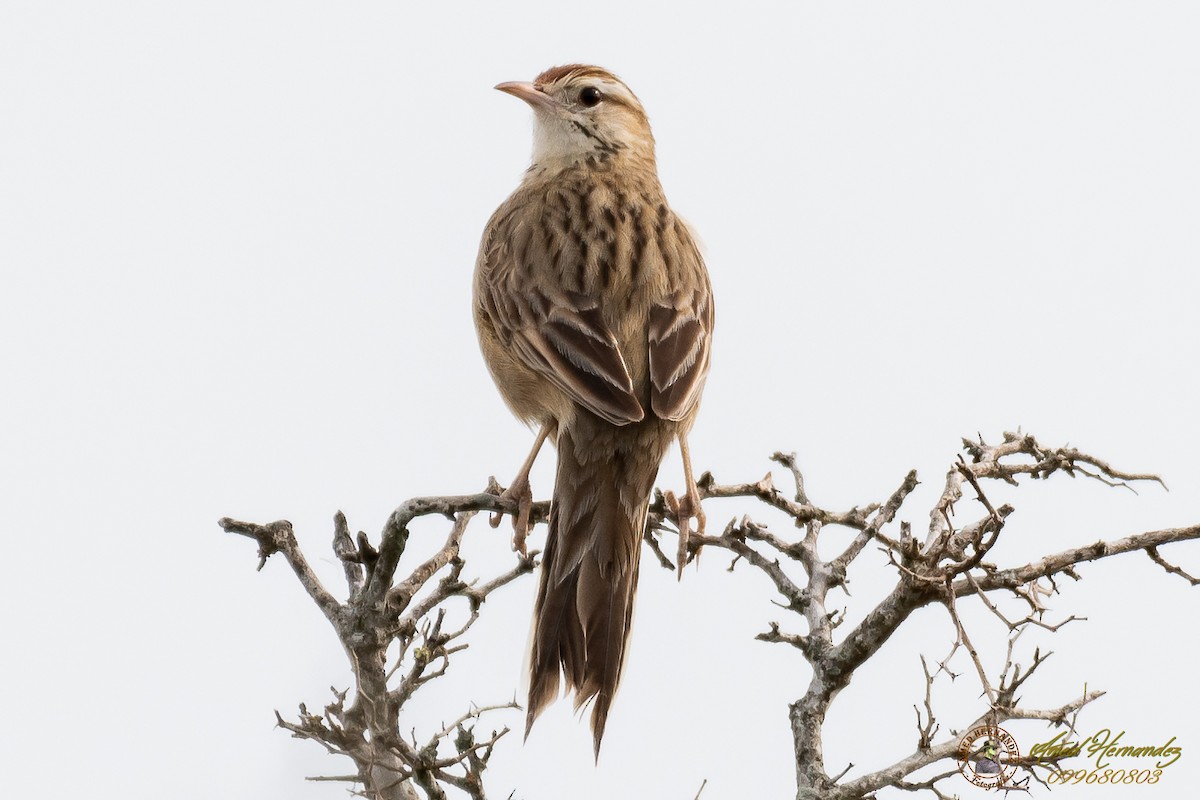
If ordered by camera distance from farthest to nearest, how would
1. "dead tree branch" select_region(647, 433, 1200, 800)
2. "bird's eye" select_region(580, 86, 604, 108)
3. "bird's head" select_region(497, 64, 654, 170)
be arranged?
"bird's eye" select_region(580, 86, 604, 108)
"bird's head" select_region(497, 64, 654, 170)
"dead tree branch" select_region(647, 433, 1200, 800)

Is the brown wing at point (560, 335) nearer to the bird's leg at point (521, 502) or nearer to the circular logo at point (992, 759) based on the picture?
the bird's leg at point (521, 502)

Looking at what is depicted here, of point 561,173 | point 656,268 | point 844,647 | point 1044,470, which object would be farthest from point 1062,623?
point 561,173

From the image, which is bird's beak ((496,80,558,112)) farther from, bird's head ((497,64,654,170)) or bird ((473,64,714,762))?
bird ((473,64,714,762))

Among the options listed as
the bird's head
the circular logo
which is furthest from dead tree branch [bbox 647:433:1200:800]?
the bird's head

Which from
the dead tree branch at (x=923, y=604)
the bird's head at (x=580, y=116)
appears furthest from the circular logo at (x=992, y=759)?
the bird's head at (x=580, y=116)

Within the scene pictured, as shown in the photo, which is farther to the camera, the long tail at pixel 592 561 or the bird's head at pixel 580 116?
the bird's head at pixel 580 116

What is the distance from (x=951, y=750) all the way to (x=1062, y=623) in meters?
0.53

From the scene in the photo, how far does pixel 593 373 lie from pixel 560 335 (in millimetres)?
353

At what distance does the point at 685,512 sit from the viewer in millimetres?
5668

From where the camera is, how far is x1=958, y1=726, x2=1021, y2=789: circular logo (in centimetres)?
390

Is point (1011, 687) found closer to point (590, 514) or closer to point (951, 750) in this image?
point (951, 750)

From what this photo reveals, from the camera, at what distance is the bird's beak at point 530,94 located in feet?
26.5

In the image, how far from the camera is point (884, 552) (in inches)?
161

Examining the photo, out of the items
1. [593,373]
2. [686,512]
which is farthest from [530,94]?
[686,512]
